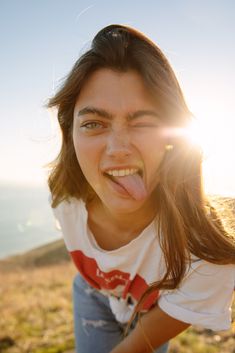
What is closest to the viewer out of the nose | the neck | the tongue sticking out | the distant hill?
the nose

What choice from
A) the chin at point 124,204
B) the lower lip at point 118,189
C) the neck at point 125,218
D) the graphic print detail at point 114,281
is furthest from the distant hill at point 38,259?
the lower lip at point 118,189

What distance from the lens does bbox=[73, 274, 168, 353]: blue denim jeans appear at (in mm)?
3393

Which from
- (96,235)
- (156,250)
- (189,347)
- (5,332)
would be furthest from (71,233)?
(5,332)

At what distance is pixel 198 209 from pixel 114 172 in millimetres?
607

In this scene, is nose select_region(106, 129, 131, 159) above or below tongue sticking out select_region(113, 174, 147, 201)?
above

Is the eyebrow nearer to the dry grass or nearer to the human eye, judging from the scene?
the human eye

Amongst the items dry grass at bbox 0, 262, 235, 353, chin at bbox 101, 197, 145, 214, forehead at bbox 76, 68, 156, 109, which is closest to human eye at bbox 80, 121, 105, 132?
forehead at bbox 76, 68, 156, 109

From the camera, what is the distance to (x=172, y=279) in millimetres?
2500

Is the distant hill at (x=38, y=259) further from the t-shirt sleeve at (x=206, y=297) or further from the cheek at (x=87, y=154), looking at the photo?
the t-shirt sleeve at (x=206, y=297)

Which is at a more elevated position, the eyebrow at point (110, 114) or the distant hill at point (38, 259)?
the eyebrow at point (110, 114)

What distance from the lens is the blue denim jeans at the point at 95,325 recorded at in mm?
3393

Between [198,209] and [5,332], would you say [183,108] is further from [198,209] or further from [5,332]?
[5,332]

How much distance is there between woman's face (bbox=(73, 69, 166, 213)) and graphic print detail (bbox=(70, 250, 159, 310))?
2.14 feet

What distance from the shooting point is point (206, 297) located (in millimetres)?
2404
